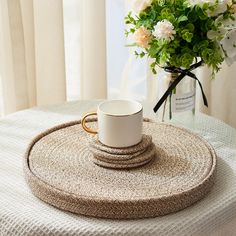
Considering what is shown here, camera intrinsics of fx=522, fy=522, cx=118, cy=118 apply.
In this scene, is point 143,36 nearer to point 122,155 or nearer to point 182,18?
point 182,18

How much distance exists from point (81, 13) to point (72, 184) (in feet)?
2.60

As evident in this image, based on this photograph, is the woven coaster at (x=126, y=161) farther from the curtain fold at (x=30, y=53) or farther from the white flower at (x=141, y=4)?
the curtain fold at (x=30, y=53)

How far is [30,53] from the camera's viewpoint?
1.54m

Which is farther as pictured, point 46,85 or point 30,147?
point 46,85

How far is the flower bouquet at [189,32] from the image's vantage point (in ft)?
3.39

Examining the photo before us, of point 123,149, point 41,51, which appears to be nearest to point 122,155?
point 123,149

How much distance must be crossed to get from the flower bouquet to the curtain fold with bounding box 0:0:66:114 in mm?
488

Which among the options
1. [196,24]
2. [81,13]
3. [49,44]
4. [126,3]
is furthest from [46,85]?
[196,24]

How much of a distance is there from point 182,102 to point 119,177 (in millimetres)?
285

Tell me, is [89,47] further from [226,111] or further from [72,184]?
[72,184]

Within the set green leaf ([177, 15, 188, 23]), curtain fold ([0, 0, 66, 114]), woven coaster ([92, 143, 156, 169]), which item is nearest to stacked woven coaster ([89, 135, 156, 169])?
woven coaster ([92, 143, 156, 169])

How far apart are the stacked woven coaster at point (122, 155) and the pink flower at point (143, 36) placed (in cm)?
22

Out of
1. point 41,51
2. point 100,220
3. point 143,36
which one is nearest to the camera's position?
point 100,220

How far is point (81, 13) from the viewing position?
1569 millimetres
